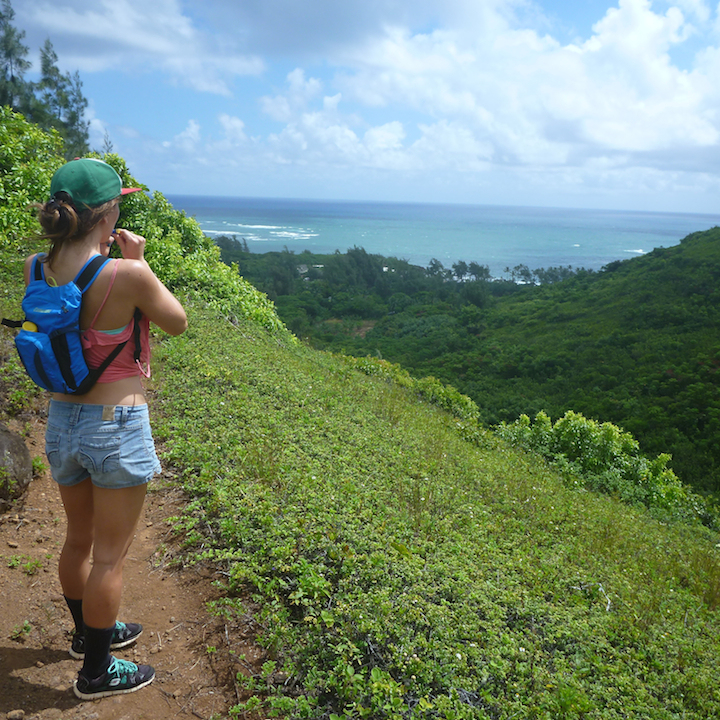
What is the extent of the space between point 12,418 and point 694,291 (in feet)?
160

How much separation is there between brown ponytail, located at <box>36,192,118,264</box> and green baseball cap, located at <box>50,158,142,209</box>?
2cm

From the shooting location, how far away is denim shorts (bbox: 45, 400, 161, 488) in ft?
7.39

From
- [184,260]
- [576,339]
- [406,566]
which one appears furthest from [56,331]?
[576,339]

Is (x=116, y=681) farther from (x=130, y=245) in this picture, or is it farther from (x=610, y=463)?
(x=610, y=463)

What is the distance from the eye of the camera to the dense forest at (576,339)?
1128 inches

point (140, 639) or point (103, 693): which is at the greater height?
point (103, 693)

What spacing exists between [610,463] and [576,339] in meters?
32.3

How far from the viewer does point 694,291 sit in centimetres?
4328

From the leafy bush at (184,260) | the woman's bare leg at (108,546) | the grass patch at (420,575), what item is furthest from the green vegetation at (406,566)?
the leafy bush at (184,260)

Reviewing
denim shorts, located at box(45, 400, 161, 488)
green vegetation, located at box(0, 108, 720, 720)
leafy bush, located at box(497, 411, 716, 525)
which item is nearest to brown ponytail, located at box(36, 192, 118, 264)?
denim shorts, located at box(45, 400, 161, 488)

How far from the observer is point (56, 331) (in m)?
A: 2.17

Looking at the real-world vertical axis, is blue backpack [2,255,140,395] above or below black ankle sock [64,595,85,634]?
above

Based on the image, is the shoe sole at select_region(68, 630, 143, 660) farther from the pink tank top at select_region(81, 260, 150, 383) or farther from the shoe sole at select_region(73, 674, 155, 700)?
the pink tank top at select_region(81, 260, 150, 383)

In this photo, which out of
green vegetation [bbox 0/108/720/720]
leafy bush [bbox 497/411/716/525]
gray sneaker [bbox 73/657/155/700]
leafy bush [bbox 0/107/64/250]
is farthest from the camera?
leafy bush [bbox 497/411/716/525]
